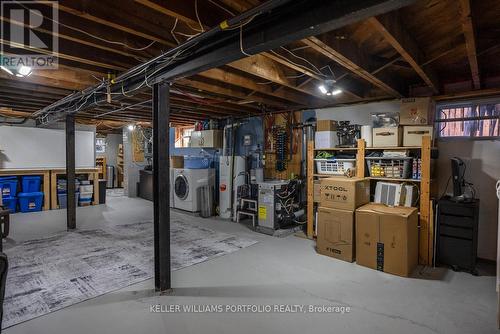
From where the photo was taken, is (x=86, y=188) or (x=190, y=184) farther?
(x=86, y=188)

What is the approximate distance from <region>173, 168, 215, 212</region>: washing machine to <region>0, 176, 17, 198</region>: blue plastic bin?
11.3 feet

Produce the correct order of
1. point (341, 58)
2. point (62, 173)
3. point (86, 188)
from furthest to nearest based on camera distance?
point (86, 188), point (62, 173), point (341, 58)

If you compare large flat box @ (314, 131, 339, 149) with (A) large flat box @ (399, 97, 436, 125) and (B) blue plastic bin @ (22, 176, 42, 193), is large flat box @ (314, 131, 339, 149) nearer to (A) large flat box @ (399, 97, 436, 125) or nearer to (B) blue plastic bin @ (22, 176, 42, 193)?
(A) large flat box @ (399, 97, 436, 125)

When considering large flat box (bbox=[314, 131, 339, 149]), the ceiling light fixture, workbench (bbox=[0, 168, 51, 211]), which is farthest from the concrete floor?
workbench (bbox=[0, 168, 51, 211])

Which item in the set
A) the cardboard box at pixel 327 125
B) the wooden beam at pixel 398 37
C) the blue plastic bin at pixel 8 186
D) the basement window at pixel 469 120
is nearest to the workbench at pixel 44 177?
the blue plastic bin at pixel 8 186

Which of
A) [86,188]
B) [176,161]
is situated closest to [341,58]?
[176,161]

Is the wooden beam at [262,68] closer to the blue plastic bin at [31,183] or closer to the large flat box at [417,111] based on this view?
the large flat box at [417,111]

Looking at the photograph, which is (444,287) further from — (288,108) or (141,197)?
(141,197)

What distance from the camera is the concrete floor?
2105 mm

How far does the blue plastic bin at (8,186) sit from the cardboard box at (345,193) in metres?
6.58

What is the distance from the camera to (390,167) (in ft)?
12.0

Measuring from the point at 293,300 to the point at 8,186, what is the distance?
22.0ft

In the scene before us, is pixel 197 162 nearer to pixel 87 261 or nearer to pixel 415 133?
pixel 87 261

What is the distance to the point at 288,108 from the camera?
205 inches
